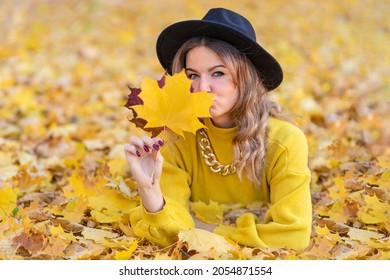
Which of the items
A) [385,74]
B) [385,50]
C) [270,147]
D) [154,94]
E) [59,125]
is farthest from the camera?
[385,50]

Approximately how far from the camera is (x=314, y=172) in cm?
387

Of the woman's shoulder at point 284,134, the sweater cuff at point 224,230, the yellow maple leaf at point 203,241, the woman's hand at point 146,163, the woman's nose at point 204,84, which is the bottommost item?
the yellow maple leaf at point 203,241

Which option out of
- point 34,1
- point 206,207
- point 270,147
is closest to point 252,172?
point 270,147

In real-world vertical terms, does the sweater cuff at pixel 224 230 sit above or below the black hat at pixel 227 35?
below

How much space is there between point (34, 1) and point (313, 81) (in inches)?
208

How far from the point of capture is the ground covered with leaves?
109 inches

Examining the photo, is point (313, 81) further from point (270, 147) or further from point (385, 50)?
point (270, 147)

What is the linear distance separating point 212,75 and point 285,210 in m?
0.68

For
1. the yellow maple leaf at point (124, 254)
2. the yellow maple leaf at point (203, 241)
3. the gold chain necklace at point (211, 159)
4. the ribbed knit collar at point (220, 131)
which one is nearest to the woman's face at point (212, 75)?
the ribbed knit collar at point (220, 131)

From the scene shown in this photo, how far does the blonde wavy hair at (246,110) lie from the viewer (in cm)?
281

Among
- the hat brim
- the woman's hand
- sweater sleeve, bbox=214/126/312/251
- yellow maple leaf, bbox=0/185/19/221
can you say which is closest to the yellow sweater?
sweater sleeve, bbox=214/126/312/251

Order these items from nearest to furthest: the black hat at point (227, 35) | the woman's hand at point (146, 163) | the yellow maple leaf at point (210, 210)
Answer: the woman's hand at point (146, 163) → the black hat at point (227, 35) → the yellow maple leaf at point (210, 210)

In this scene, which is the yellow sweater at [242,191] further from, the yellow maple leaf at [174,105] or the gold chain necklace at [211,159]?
the yellow maple leaf at [174,105]

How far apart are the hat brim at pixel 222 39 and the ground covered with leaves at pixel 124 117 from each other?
772 mm
